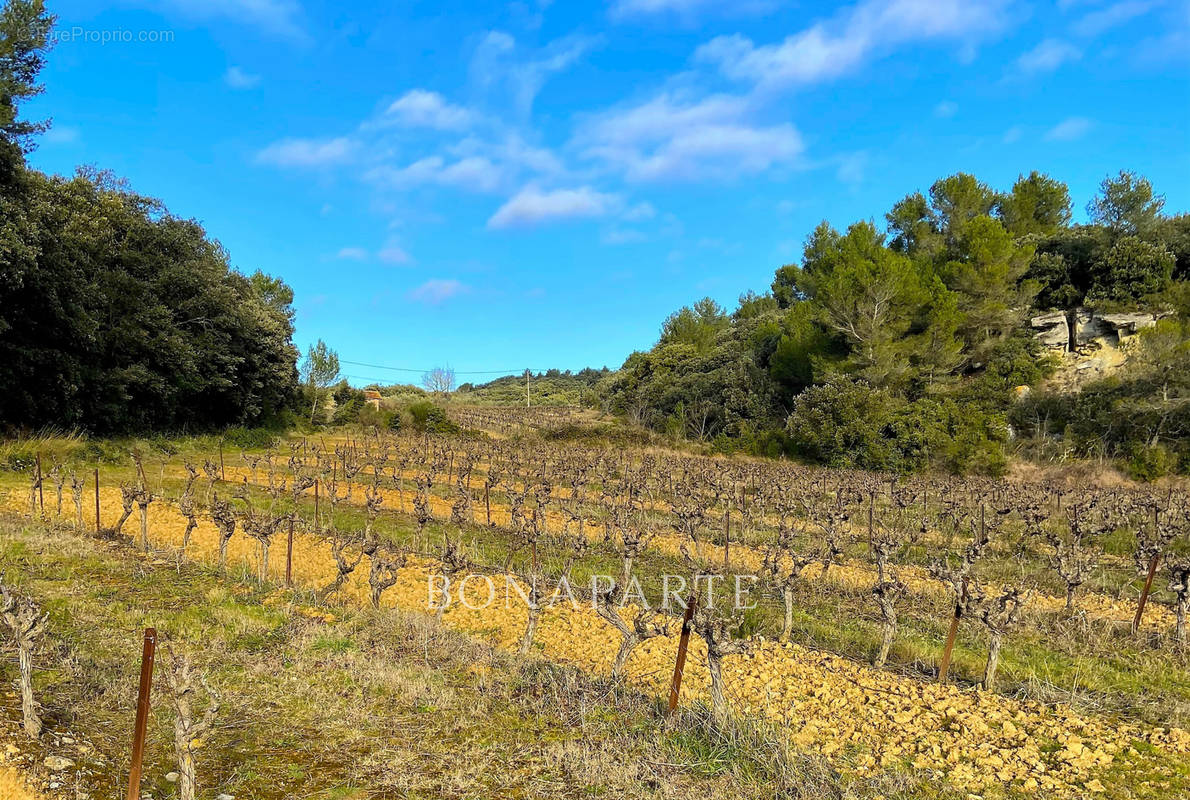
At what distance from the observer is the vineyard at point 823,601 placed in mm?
4957

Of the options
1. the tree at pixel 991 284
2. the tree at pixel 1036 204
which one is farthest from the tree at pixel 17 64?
the tree at pixel 1036 204

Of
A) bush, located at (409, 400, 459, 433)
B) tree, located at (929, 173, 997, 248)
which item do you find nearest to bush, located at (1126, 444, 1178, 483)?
tree, located at (929, 173, 997, 248)

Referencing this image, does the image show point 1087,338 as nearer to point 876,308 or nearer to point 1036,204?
point 876,308

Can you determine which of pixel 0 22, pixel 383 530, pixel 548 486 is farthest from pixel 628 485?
pixel 0 22

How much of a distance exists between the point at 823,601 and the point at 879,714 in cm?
413

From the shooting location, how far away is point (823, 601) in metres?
9.30

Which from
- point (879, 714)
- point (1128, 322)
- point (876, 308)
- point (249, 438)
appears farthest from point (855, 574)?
point (249, 438)

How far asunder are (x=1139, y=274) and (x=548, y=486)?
29.5m

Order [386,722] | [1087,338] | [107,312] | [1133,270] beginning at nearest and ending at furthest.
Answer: [386,722], [107,312], [1133,270], [1087,338]

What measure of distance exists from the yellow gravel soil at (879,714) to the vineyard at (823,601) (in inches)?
0.9

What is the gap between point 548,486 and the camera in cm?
1542

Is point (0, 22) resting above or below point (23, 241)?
above

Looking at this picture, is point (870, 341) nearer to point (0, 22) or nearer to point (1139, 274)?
point (1139, 274)

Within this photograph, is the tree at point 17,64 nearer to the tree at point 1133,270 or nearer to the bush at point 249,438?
the bush at point 249,438
